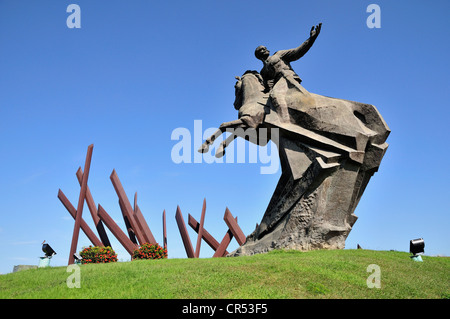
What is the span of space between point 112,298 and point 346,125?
794 centimetres

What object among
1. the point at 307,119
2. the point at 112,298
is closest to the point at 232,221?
the point at 307,119

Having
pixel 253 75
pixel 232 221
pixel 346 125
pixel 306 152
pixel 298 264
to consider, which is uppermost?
pixel 253 75

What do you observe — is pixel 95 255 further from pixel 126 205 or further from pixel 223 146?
pixel 223 146

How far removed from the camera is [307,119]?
430 inches

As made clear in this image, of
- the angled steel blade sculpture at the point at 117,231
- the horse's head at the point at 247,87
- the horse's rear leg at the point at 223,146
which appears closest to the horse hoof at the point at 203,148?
the horse's rear leg at the point at 223,146

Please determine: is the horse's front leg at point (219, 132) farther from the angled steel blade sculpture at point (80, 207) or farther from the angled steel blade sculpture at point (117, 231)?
the angled steel blade sculpture at point (117, 231)

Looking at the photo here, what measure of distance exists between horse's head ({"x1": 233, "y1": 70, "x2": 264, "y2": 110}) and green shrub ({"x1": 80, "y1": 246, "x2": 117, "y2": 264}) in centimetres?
686

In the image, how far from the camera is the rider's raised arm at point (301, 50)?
479 inches

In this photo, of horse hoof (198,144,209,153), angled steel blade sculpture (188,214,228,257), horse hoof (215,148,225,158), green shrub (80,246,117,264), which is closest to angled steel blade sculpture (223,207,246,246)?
angled steel blade sculpture (188,214,228,257)

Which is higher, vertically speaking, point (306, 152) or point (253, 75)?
point (253, 75)

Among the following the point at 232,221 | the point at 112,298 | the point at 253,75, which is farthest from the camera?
the point at 232,221

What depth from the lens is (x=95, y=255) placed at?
445 inches
